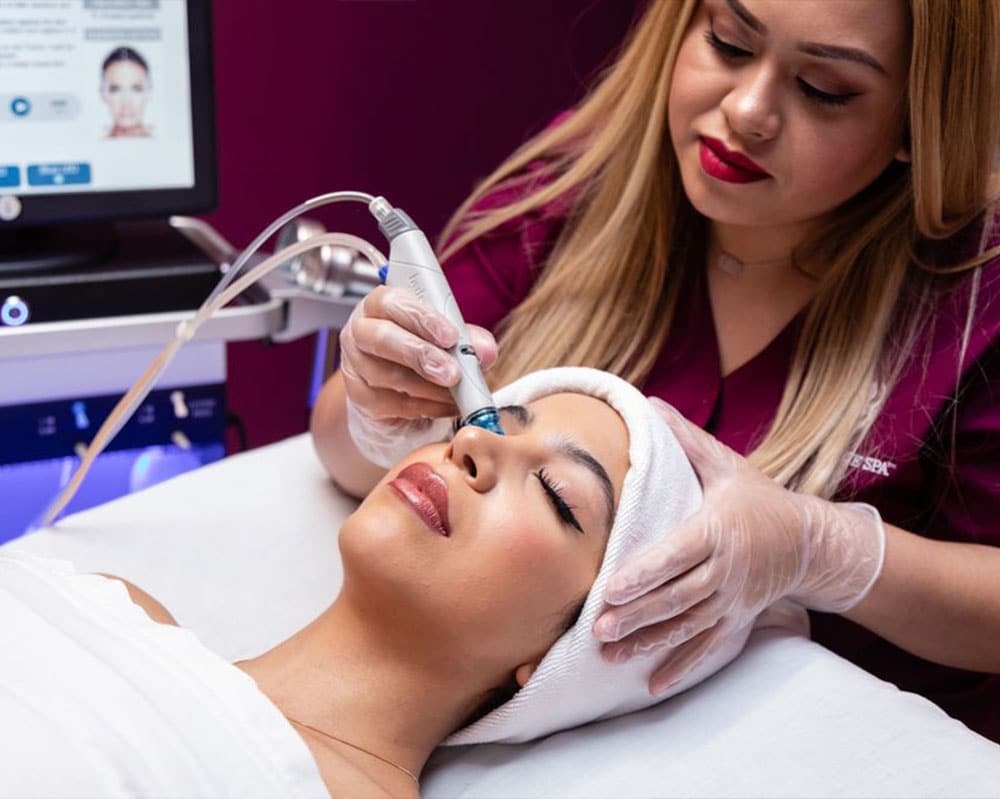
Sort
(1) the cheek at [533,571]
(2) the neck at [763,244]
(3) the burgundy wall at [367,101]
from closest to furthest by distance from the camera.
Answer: (1) the cheek at [533,571]
(2) the neck at [763,244]
(3) the burgundy wall at [367,101]

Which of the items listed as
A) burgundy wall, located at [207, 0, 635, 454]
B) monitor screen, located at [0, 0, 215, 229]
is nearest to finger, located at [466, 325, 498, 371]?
monitor screen, located at [0, 0, 215, 229]

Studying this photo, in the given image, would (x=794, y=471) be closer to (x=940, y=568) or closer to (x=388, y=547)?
(x=940, y=568)

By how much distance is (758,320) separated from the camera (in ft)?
4.83

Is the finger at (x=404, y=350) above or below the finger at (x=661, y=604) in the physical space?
above

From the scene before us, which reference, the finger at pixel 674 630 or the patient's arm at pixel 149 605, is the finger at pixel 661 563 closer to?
the finger at pixel 674 630

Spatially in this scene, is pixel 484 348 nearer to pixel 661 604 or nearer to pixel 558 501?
pixel 558 501

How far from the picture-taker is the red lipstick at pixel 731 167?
4.26ft

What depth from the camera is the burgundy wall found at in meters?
2.35

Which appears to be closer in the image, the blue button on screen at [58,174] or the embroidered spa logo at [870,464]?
the embroidered spa logo at [870,464]

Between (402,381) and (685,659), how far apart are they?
1.27 feet

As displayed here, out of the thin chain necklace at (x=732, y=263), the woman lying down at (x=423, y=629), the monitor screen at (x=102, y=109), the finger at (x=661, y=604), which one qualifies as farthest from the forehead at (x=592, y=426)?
the monitor screen at (x=102, y=109)

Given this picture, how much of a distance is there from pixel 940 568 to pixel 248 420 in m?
1.74

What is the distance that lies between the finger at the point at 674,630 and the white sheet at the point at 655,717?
4.0 inches

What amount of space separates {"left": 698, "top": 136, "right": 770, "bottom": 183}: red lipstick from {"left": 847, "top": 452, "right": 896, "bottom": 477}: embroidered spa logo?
325 millimetres
